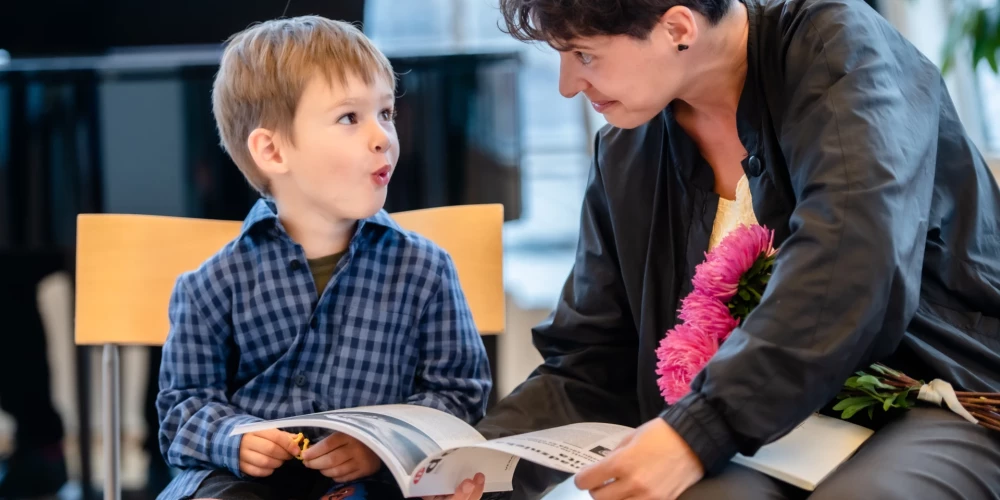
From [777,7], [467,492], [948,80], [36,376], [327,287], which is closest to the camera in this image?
[467,492]

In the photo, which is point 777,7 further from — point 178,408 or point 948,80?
point 948,80

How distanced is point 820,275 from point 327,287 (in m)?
0.66

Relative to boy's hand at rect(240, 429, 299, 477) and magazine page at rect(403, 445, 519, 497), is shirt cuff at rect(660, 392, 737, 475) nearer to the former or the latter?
magazine page at rect(403, 445, 519, 497)

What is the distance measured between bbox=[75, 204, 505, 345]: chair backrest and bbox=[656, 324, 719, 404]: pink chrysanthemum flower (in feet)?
1.45

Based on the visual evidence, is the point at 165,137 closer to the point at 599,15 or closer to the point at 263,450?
the point at 263,450

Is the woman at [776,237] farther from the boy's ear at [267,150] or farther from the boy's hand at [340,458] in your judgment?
the boy's ear at [267,150]

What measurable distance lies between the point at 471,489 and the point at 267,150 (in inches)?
21.7

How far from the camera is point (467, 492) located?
3.61 ft

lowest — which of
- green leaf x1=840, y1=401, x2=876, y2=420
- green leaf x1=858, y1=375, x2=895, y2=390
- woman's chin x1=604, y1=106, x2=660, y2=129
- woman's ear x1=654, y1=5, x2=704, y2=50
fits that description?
green leaf x1=840, y1=401, x2=876, y2=420

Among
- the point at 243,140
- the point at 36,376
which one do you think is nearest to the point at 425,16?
the point at 36,376

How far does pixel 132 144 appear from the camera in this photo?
2.05 m

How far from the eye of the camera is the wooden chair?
4.92ft

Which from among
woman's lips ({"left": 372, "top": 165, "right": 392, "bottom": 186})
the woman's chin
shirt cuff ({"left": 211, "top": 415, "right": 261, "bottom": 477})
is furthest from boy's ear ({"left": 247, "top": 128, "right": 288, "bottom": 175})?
the woman's chin

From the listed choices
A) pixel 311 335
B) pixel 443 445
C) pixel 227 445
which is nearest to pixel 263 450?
pixel 227 445
